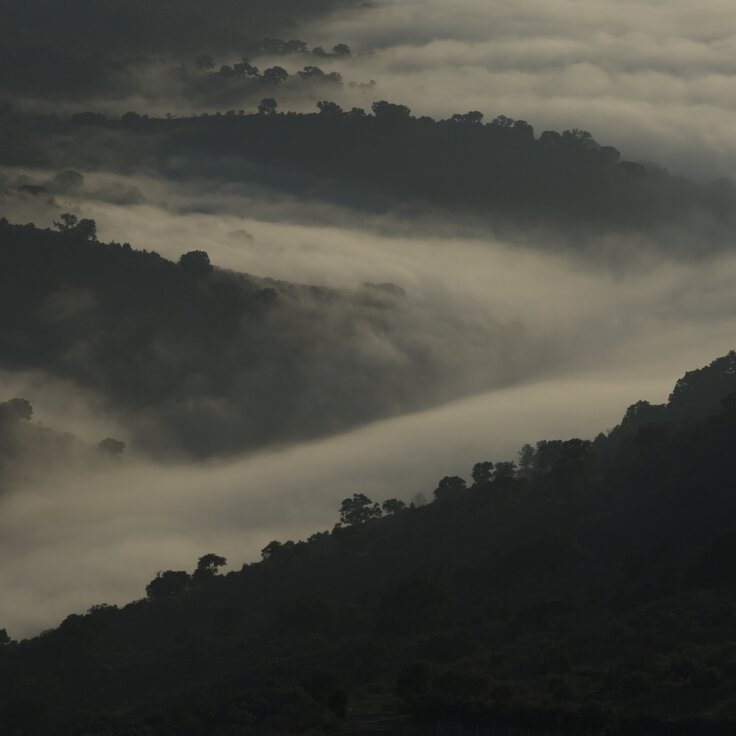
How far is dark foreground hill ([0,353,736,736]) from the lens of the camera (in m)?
93.8

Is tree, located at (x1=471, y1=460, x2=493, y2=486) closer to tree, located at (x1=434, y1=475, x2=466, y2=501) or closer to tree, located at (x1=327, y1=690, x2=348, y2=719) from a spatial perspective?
tree, located at (x1=434, y1=475, x2=466, y2=501)

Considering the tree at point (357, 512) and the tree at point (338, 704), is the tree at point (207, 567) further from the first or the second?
the tree at point (338, 704)

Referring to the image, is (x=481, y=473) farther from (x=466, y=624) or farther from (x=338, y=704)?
(x=338, y=704)

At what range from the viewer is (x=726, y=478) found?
464 ft

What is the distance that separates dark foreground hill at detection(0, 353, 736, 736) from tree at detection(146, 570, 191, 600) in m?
0.19

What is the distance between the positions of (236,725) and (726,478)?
57716 mm

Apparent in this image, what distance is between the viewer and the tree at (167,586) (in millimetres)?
156875

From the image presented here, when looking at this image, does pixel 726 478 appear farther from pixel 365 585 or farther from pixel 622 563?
pixel 365 585

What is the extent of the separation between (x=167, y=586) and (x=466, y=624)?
43353 millimetres

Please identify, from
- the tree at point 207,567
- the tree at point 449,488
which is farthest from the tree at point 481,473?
the tree at point 207,567

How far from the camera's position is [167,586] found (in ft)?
517

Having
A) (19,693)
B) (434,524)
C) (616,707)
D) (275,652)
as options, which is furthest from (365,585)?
(616,707)

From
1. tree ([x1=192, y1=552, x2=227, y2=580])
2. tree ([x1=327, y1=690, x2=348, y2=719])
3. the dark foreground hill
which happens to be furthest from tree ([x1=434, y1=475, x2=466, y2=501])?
tree ([x1=327, y1=690, x2=348, y2=719])

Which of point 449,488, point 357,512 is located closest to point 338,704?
point 449,488
